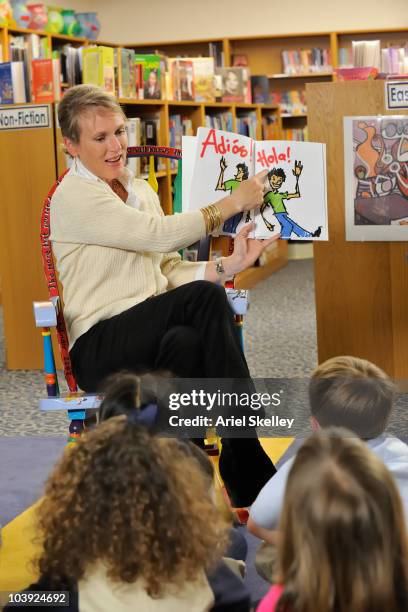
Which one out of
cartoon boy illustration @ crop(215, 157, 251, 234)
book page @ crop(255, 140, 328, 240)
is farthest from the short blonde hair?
book page @ crop(255, 140, 328, 240)

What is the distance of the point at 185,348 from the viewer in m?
2.47

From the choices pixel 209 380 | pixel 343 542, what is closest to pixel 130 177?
pixel 209 380

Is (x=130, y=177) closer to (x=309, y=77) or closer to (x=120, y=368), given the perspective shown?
(x=120, y=368)

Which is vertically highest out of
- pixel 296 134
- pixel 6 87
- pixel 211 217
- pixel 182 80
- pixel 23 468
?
pixel 182 80

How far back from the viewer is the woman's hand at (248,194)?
2.74 meters

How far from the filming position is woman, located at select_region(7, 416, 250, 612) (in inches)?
56.2

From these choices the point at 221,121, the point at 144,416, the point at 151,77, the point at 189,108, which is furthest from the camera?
Result: the point at 221,121

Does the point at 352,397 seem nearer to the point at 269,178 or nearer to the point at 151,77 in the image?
the point at 269,178

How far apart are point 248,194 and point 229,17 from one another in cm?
713

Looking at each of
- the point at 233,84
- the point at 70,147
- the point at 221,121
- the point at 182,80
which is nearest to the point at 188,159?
the point at 70,147

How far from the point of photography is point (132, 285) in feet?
8.81

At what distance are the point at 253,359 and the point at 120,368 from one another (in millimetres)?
2175

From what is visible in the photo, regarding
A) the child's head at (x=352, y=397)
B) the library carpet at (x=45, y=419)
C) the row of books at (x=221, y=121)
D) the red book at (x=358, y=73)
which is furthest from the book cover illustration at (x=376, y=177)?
the row of books at (x=221, y=121)

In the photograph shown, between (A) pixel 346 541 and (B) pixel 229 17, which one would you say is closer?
(A) pixel 346 541
